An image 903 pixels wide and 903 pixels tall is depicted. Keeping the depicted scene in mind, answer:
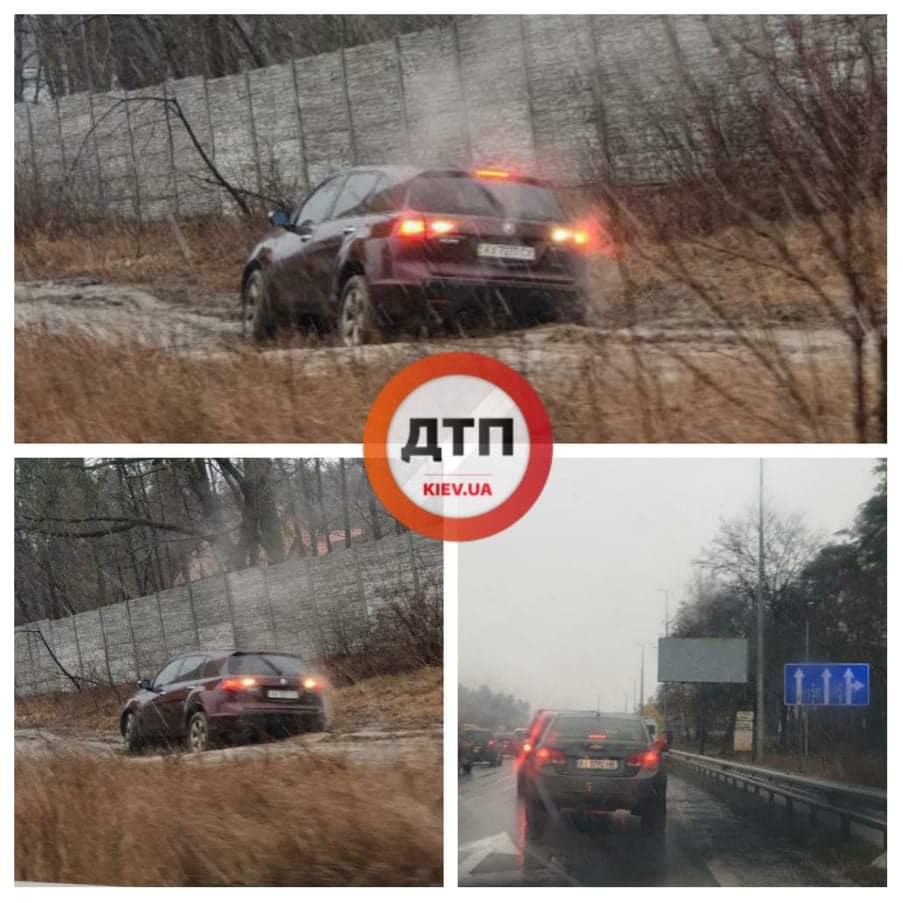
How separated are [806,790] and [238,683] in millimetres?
2896

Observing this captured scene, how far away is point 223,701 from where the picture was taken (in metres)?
7.17

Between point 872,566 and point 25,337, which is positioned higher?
point 25,337

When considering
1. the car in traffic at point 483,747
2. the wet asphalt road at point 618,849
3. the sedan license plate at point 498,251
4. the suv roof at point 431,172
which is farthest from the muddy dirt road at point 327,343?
the wet asphalt road at point 618,849

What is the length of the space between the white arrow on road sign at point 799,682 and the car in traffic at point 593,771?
2.43 ft

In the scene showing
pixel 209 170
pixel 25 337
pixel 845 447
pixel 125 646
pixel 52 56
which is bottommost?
pixel 125 646

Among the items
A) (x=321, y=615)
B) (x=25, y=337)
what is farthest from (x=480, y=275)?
(x=25, y=337)

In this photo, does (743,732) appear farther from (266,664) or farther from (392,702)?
(266,664)

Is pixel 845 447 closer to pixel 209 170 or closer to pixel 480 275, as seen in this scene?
pixel 480 275

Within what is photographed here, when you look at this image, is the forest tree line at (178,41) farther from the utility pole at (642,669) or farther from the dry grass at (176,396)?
the utility pole at (642,669)

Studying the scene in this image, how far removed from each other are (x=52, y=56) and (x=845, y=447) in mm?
4588

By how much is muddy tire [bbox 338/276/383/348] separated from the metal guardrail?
8.42 feet

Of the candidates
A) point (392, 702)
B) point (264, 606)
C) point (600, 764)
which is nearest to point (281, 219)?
point (264, 606)

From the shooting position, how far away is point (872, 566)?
7004 millimetres

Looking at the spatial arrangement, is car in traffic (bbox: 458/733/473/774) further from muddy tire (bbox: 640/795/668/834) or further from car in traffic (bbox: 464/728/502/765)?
muddy tire (bbox: 640/795/668/834)
